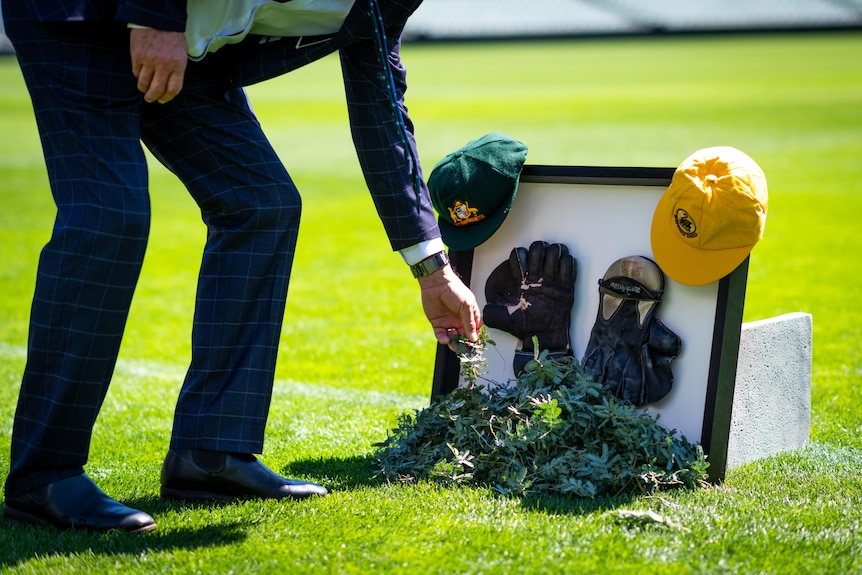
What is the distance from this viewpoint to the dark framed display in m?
2.63

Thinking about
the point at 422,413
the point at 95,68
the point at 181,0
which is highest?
the point at 181,0

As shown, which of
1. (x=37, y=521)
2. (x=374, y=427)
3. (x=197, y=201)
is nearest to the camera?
(x=37, y=521)

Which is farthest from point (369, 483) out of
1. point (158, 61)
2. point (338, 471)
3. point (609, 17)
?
point (609, 17)

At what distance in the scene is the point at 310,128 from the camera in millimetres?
21219

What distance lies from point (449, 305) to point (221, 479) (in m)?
0.73

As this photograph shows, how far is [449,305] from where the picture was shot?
107 inches

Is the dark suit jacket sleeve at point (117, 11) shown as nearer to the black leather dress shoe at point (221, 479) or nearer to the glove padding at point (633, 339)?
the black leather dress shoe at point (221, 479)

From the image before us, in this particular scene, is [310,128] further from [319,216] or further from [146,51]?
[146,51]

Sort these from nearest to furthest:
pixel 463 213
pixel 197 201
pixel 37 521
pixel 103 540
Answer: pixel 103 540 < pixel 37 521 < pixel 197 201 < pixel 463 213

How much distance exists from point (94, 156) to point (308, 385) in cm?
210

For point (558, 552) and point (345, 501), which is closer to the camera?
point (558, 552)

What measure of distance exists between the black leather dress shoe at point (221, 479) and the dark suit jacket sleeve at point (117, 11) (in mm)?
1019

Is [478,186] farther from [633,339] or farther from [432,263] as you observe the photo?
[633,339]

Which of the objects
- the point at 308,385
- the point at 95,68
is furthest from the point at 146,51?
the point at 308,385
